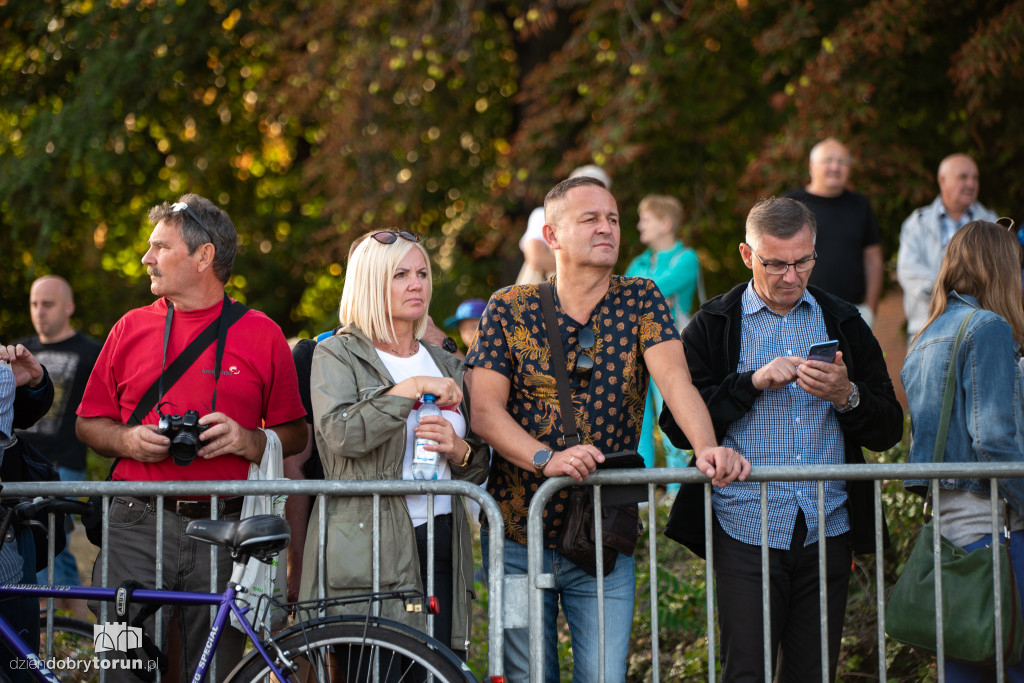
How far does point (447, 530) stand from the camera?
4039 millimetres

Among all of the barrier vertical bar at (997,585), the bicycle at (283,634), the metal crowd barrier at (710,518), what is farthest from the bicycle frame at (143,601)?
the barrier vertical bar at (997,585)

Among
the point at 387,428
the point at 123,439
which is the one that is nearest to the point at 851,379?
the point at 387,428

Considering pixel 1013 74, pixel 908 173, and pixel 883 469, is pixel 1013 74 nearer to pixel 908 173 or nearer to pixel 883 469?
pixel 908 173

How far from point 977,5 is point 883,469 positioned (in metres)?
7.03

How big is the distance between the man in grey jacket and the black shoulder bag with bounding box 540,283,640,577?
3.94 metres

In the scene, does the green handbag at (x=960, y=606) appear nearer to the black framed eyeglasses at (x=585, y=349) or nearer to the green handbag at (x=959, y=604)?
the green handbag at (x=959, y=604)

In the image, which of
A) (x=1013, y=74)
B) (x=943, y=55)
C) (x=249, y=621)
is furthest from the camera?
(x=943, y=55)

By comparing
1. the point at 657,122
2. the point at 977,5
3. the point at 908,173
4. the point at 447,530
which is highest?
the point at 977,5

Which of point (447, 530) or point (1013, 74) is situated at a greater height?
point (1013, 74)

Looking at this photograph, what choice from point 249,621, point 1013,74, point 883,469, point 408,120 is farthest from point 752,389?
point 408,120

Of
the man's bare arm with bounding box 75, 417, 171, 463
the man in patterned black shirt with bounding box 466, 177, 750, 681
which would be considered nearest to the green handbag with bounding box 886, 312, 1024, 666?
the man in patterned black shirt with bounding box 466, 177, 750, 681

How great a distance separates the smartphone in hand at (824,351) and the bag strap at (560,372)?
85 centimetres

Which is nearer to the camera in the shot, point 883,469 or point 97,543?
point 883,469

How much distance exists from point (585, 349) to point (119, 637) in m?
1.86
